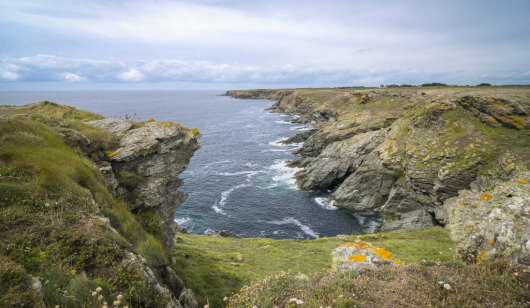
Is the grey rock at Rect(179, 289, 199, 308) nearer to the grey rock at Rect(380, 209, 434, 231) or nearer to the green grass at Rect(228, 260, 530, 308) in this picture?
the green grass at Rect(228, 260, 530, 308)

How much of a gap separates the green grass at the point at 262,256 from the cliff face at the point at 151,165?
3269 mm

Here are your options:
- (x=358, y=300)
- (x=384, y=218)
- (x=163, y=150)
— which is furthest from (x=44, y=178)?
(x=384, y=218)

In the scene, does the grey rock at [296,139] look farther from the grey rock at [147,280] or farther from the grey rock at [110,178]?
the grey rock at [147,280]

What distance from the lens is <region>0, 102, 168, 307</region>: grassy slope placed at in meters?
5.77

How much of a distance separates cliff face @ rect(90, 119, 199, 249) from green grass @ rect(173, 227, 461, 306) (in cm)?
327

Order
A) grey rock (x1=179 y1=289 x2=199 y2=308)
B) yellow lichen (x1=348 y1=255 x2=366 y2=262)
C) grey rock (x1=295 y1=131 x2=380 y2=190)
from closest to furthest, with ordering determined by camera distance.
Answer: grey rock (x1=179 y1=289 x2=199 y2=308) < yellow lichen (x1=348 y1=255 x2=366 y2=262) < grey rock (x1=295 y1=131 x2=380 y2=190)

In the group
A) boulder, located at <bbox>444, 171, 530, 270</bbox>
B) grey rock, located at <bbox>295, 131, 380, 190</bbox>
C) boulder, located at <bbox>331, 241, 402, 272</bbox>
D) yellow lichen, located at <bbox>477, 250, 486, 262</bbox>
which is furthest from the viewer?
grey rock, located at <bbox>295, 131, 380, 190</bbox>

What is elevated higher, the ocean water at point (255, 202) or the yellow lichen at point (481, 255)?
the yellow lichen at point (481, 255)

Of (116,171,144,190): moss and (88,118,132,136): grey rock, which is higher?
(88,118,132,136): grey rock

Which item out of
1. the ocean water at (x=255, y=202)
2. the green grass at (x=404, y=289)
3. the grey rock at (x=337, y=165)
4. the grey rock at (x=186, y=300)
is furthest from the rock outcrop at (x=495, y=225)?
the grey rock at (x=337, y=165)

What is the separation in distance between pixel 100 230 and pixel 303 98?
16531 cm

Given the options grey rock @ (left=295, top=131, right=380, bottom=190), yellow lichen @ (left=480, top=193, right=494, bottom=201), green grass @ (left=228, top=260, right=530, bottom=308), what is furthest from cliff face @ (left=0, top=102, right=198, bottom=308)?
grey rock @ (left=295, top=131, right=380, bottom=190)

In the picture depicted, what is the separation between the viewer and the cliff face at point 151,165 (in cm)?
1462

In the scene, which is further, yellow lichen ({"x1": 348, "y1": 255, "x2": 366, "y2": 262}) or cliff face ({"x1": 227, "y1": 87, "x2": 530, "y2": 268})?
cliff face ({"x1": 227, "y1": 87, "x2": 530, "y2": 268})
